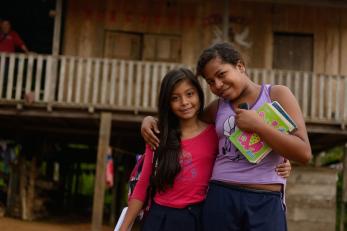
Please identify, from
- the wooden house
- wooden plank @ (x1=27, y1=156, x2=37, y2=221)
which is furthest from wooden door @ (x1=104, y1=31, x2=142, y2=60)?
wooden plank @ (x1=27, y1=156, x2=37, y2=221)

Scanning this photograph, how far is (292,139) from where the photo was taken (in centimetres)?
314

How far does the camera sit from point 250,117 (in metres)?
3.18

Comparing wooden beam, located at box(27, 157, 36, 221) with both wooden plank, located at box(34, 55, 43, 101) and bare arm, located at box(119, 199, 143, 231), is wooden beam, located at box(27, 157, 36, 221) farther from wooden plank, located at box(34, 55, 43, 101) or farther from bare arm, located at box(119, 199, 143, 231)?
bare arm, located at box(119, 199, 143, 231)

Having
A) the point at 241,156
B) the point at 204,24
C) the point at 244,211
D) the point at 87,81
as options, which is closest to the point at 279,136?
the point at 241,156

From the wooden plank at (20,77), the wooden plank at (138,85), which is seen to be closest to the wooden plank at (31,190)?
the wooden plank at (20,77)

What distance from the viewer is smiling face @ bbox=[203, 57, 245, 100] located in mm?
3398

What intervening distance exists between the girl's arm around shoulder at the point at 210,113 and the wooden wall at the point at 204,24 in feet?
32.6

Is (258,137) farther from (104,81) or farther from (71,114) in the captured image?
(71,114)

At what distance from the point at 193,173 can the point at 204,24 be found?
1060 centimetres

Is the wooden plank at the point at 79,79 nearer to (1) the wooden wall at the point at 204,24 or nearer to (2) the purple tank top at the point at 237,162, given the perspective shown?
(1) the wooden wall at the point at 204,24

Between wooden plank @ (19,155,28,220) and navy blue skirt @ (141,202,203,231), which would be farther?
wooden plank @ (19,155,28,220)

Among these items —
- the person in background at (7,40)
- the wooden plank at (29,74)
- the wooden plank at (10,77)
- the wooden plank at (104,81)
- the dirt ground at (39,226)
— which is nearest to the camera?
the wooden plank at (10,77)

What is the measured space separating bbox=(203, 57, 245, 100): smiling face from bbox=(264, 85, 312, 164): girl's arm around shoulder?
8.6 inches

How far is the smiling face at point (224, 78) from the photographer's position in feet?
11.1
